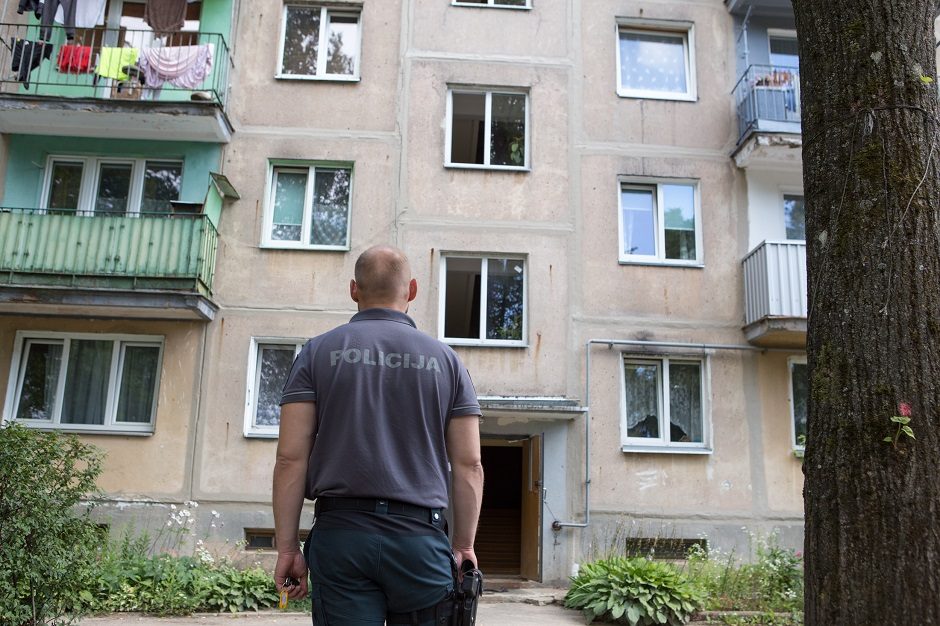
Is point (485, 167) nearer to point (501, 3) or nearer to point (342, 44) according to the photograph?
point (501, 3)

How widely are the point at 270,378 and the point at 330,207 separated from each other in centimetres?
294

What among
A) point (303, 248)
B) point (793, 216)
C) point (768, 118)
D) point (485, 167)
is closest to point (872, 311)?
point (485, 167)

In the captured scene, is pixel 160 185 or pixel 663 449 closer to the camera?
pixel 663 449

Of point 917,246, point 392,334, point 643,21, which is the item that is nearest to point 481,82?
point 643,21

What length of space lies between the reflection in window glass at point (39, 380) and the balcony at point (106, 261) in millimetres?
745

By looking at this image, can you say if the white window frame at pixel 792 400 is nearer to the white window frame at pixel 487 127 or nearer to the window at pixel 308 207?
the white window frame at pixel 487 127

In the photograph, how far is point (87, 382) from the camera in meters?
12.3

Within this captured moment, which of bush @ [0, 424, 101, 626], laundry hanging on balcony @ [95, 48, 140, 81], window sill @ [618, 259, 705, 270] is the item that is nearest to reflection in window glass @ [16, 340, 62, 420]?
laundry hanging on balcony @ [95, 48, 140, 81]

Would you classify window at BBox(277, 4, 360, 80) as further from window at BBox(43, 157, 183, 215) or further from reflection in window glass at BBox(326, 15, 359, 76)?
window at BBox(43, 157, 183, 215)

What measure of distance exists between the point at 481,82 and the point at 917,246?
10.7 metres

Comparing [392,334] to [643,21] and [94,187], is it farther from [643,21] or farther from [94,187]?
[643,21]

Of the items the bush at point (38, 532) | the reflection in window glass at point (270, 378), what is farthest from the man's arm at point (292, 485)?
the reflection in window glass at point (270, 378)

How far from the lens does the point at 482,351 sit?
12516 mm

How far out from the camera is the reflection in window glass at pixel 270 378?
12398 millimetres
